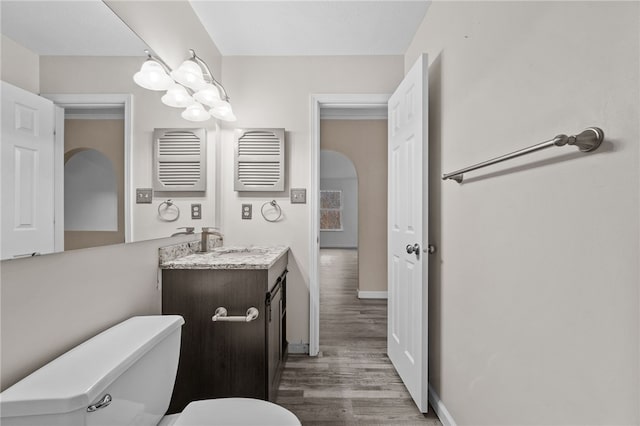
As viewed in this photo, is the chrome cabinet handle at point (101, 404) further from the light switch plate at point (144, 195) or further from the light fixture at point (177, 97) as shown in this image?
the light fixture at point (177, 97)

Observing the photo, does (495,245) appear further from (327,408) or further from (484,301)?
(327,408)

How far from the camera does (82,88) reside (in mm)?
1081

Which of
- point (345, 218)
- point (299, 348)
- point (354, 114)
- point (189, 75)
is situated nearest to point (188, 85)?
point (189, 75)

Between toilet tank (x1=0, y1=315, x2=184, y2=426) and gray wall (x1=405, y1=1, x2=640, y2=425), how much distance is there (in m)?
1.23

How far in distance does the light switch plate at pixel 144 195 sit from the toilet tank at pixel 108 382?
0.54 meters

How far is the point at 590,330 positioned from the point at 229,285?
140cm

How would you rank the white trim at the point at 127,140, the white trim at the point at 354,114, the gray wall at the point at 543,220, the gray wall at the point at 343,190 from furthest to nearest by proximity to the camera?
the gray wall at the point at 343,190
the white trim at the point at 354,114
the white trim at the point at 127,140
the gray wall at the point at 543,220

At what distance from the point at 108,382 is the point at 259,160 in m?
1.94

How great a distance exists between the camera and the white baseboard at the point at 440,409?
1.64 meters

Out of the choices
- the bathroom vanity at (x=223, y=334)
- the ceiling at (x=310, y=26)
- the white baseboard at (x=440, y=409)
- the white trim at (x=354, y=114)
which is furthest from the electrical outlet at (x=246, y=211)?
the white trim at (x=354, y=114)

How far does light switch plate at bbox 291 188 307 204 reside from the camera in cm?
257

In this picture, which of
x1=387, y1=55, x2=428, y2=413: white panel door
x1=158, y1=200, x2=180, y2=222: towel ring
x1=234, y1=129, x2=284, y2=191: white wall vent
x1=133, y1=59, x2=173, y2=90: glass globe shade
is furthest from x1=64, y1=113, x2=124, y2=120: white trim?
x1=387, y1=55, x2=428, y2=413: white panel door

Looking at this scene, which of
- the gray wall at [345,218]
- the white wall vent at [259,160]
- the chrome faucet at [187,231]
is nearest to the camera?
the chrome faucet at [187,231]

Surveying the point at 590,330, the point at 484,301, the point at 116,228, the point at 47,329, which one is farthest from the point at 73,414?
the point at 484,301
